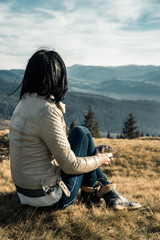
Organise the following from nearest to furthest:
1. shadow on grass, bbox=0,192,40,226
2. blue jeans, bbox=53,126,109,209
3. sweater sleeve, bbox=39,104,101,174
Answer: sweater sleeve, bbox=39,104,101,174 < blue jeans, bbox=53,126,109,209 < shadow on grass, bbox=0,192,40,226

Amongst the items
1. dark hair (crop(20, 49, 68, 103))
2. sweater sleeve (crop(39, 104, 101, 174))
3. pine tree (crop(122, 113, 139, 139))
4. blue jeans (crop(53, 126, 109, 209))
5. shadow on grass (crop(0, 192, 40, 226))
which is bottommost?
pine tree (crop(122, 113, 139, 139))

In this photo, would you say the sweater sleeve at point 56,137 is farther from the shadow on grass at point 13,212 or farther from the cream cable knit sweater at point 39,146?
the shadow on grass at point 13,212

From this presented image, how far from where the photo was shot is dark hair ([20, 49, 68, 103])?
8.66ft

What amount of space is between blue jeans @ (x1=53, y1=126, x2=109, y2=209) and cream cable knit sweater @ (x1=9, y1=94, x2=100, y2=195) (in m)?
0.21

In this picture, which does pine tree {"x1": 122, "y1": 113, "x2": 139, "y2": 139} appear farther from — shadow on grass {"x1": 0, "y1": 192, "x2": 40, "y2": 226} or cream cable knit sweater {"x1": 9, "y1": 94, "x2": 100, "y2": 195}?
cream cable knit sweater {"x1": 9, "y1": 94, "x2": 100, "y2": 195}

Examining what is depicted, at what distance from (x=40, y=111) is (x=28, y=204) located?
163 cm

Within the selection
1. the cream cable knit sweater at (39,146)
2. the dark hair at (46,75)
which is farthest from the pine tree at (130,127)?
the dark hair at (46,75)

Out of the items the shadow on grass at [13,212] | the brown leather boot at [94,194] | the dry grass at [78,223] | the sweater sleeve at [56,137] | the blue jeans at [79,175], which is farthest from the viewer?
the brown leather boot at [94,194]

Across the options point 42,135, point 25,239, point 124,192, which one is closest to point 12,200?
point 25,239

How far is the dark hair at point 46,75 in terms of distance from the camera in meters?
2.64

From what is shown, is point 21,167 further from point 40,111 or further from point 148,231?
point 148,231

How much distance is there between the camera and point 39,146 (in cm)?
280

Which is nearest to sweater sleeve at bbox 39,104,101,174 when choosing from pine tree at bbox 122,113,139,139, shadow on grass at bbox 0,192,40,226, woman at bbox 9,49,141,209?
woman at bbox 9,49,141,209

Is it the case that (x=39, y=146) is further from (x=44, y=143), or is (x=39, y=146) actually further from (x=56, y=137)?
(x=56, y=137)
